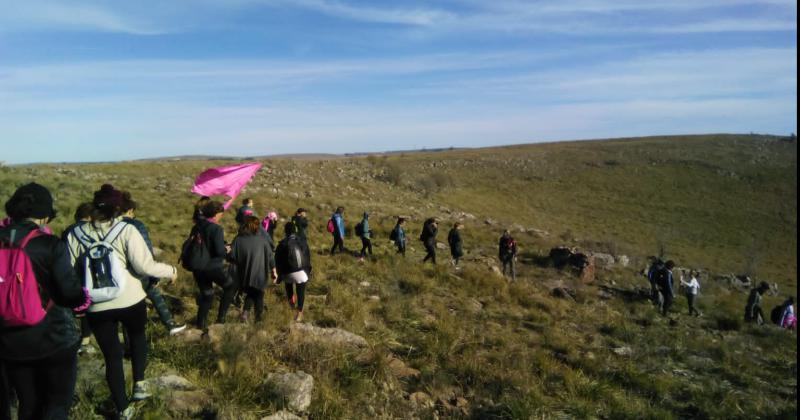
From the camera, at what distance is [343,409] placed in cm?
461

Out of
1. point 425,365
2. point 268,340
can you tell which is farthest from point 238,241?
point 425,365

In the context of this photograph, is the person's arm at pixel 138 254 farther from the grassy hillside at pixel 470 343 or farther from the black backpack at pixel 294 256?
the black backpack at pixel 294 256

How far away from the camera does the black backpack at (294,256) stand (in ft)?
22.8

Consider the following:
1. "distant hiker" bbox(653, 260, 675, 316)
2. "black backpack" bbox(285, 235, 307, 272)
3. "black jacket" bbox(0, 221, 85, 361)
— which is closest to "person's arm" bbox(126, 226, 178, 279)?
"black jacket" bbox(0, 221, 85, 361)

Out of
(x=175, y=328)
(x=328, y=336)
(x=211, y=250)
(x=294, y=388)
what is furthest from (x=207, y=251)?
(x=294, y=388)

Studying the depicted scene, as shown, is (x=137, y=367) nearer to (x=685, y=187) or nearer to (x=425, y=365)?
(x=425, y=365)

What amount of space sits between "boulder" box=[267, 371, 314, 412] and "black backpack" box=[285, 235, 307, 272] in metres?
2.32

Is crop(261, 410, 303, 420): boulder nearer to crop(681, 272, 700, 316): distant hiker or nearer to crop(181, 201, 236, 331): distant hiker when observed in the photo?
crop(181, 201, 236, 331): distant hiker

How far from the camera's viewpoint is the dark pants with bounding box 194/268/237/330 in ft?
19.0

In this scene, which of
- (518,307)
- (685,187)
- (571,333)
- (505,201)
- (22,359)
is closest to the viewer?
(22,359)

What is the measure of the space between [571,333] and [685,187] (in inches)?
2238

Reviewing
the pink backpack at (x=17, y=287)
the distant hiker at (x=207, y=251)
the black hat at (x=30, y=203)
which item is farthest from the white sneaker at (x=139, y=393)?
the distant hiker at (x=207, y=251)

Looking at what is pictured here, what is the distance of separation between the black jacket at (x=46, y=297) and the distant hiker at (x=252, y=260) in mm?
3106

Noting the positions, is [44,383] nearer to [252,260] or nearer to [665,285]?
[252,260]
